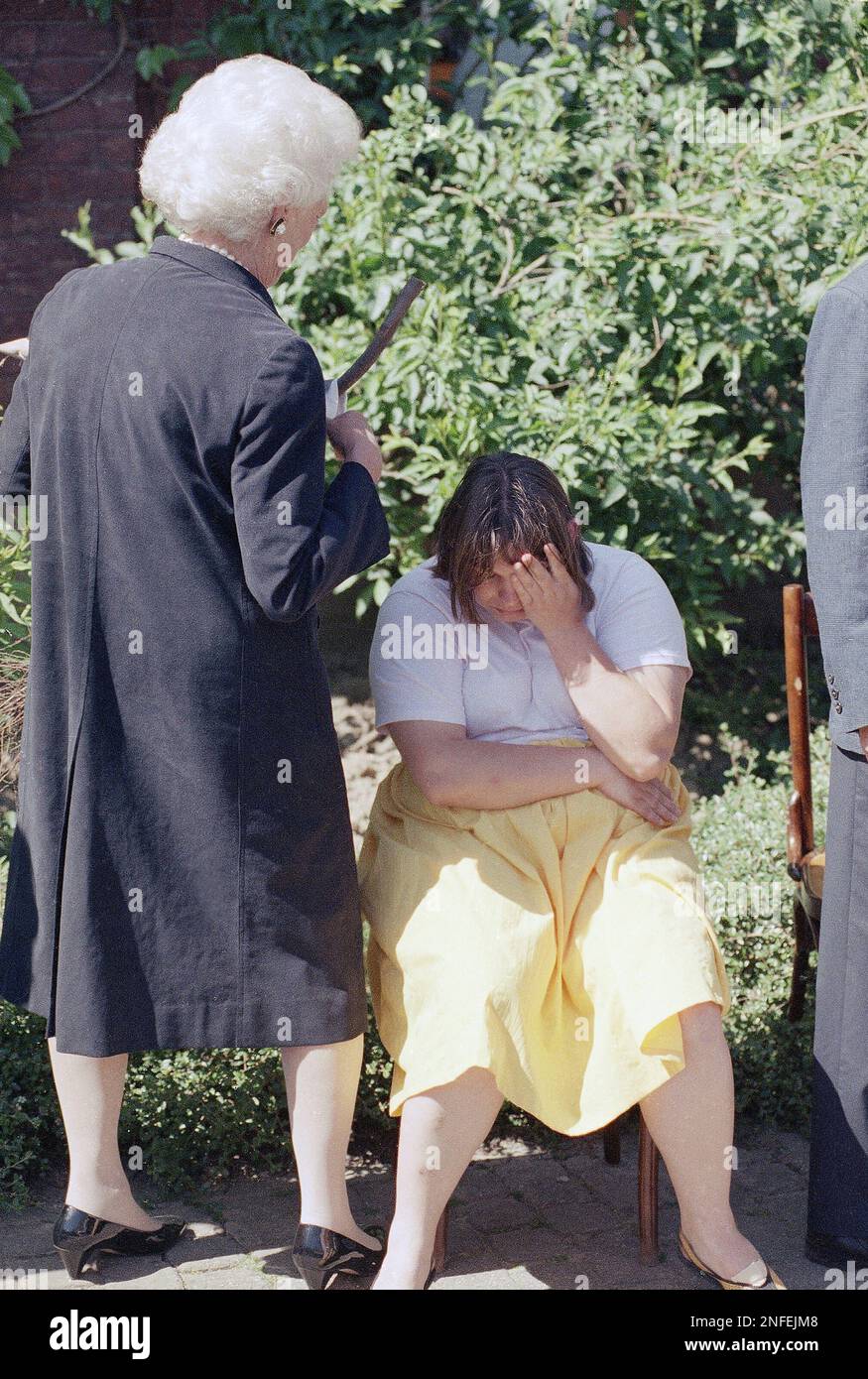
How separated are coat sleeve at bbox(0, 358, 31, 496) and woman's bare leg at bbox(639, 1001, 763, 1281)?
1.47 metres

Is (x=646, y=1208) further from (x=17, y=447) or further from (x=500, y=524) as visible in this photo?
(x=17, y=447)

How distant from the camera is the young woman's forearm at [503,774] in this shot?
8.84 feet

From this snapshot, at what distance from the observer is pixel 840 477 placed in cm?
248

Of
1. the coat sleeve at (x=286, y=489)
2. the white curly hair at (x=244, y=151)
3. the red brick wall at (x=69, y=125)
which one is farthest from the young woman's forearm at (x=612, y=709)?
the red brick wall at (x=69, y=125)

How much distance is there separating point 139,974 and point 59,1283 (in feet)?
2.19

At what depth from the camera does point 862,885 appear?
2.67 meters

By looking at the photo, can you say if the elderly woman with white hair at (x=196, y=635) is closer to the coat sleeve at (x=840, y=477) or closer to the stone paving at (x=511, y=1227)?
the stone paving at (x=511, y=1227)

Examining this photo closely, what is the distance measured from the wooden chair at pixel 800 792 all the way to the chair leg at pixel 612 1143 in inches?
22.7

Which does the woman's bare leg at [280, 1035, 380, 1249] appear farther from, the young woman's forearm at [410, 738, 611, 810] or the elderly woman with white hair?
the young woman's forearm at [410, 738, 611, 810]

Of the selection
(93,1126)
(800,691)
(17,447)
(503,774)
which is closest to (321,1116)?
(93,1126)

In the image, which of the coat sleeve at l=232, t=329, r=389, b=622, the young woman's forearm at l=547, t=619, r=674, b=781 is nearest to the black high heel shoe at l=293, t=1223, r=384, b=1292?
the young woman's forearm at l=547, t=619, r=674, b=781

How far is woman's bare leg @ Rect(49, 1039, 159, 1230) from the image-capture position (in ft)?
8.32

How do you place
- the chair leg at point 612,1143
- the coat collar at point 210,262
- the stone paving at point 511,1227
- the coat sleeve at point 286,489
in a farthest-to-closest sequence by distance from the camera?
the chair leg at point 612,1143 < the stone paving at point 511,1227 < the coat collar at point 210,262 < the coat sleeve at point 286,489

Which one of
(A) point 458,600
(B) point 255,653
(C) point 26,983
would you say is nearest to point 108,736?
(B) point 255,653
